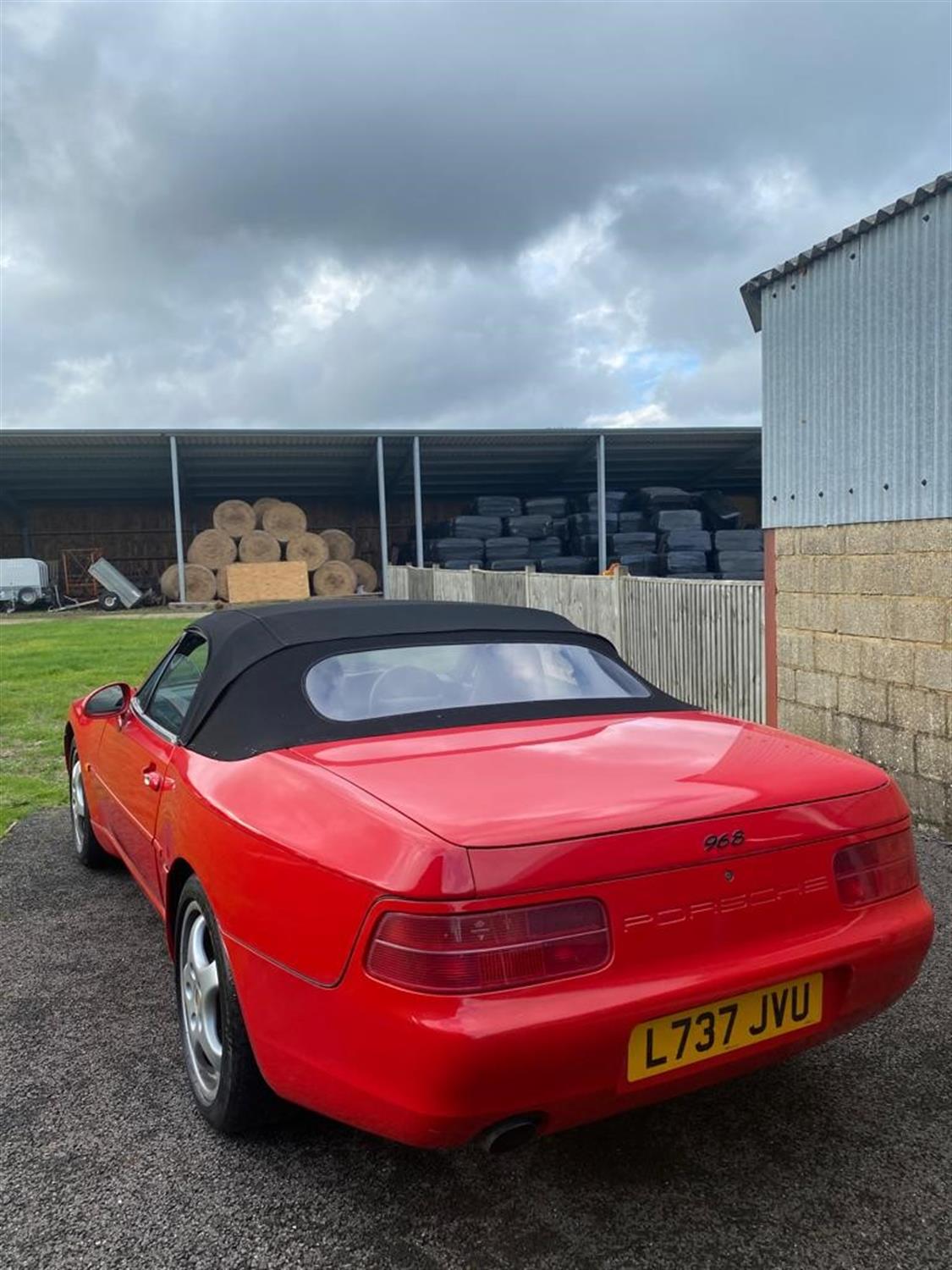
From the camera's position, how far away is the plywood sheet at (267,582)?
2747 cm

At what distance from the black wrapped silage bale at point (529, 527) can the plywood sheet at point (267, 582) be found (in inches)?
239

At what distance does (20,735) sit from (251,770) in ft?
22.8

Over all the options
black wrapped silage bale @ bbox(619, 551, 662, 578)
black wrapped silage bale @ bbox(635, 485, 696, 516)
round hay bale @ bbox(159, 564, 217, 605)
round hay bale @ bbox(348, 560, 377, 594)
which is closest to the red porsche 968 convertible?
black wrapped silage bale @ bbox(619, 551, 662, 578)

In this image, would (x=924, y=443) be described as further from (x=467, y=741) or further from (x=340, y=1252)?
(x=340, y=1252)

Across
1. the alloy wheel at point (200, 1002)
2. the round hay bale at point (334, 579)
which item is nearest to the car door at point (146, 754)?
the alloy wheel at point (200, 1002)

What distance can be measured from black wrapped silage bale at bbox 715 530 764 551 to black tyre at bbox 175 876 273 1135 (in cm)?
2279

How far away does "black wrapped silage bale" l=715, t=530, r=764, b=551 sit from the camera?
79.4 feet

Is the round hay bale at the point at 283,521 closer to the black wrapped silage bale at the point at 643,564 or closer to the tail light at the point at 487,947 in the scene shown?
the black wrapped silage bale at the point at 643,564

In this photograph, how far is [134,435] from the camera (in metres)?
25.3

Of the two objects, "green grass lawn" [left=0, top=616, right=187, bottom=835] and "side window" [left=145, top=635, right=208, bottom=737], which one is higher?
"side window" [left=145, top=635, right=208, bottom=737]

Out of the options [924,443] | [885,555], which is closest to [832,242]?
[924,443]

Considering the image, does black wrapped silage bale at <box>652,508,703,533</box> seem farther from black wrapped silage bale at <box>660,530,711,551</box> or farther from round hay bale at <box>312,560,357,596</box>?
round hay bale at <box>312,560,357,596</box>

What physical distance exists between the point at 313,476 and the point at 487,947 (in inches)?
1153

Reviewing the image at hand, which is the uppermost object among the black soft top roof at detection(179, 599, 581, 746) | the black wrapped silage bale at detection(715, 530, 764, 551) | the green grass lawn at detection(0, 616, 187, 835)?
the black wrapped silage bale at detection(715, 530, 764, 551)
